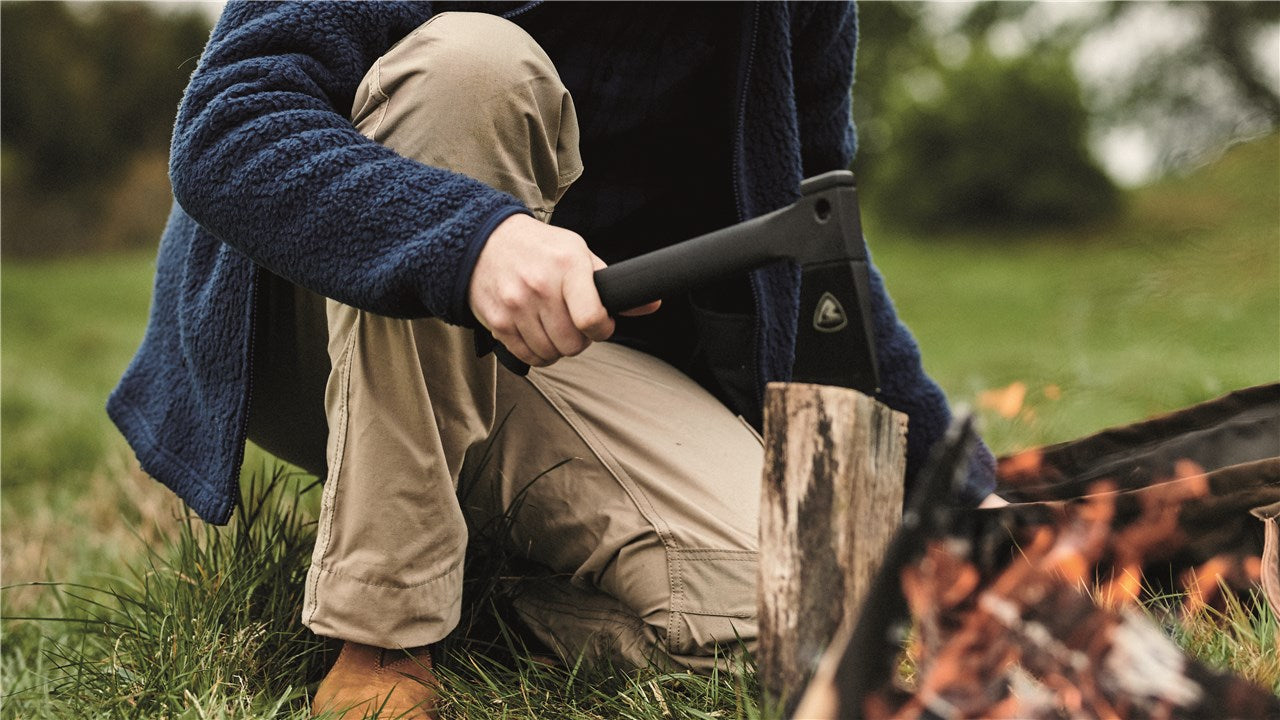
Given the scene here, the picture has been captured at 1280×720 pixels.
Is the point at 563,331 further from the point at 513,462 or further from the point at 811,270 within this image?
the point at 513,462

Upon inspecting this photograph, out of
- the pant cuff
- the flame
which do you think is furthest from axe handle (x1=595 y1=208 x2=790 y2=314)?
the flame

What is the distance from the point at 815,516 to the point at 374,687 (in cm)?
75

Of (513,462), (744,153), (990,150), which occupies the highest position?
(990,150)

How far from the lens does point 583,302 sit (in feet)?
3.78

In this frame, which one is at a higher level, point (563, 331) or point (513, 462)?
point (563, 331)

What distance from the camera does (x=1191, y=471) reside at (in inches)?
78.1

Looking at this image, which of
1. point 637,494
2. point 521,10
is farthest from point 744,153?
point 637,494

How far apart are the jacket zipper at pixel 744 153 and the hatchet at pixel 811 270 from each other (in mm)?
765

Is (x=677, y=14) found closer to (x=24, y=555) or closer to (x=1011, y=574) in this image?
(x=1011, y=574)

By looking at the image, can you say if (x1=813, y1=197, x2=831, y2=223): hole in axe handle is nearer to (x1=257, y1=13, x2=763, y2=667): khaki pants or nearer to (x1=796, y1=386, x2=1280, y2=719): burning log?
(x1=796, y1=386, x2=1280, y2=719): burning log

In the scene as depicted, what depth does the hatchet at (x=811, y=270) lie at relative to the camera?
109 centimetres

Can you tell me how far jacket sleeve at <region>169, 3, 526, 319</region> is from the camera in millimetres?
1198

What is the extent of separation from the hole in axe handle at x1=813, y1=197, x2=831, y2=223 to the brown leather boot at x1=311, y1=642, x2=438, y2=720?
0.87 metres

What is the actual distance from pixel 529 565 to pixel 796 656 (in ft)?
2.62
